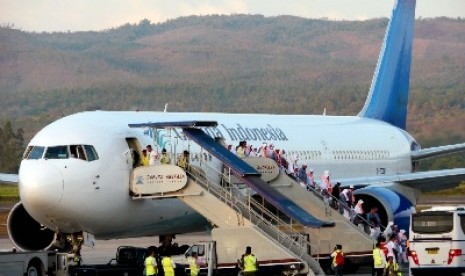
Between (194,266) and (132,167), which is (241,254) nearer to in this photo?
(194,266)

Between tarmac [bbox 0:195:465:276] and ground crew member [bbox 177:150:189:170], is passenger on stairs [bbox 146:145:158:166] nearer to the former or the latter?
ground crew member [bbox 177:150:189:170]

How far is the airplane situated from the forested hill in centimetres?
1357

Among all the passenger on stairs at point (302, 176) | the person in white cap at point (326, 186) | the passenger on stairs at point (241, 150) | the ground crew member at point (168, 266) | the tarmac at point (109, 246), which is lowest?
the tarmac at point (109, 246)

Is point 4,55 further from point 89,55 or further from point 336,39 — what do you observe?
point 336,39

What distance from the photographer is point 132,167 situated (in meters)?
25.2

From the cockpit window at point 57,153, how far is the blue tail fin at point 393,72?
17680 mm

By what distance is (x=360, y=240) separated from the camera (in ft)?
87.9

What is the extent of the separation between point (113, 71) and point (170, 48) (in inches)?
484

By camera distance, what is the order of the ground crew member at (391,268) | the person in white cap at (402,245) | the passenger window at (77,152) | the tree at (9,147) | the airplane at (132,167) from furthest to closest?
the tree at (9,147), the person in white cap at (402,245), the ground crew member at (391,268), the passenger window at (77,152), the airplane at (132,167)


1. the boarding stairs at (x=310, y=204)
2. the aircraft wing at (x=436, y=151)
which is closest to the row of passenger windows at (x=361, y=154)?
the aircraft wing at (x=436, y=151)

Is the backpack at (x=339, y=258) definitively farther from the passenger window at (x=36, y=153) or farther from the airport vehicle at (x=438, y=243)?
the passenger window at (x=36, y=153)

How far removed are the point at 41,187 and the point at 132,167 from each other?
225 cm

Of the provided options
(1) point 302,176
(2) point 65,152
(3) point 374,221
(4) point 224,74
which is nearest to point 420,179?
(3) point 374,221

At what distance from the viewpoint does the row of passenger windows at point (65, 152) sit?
24453 mm
